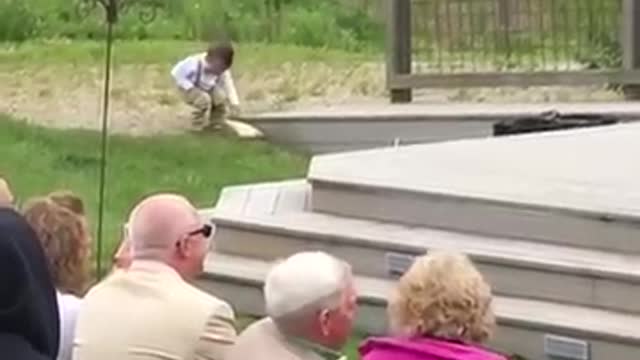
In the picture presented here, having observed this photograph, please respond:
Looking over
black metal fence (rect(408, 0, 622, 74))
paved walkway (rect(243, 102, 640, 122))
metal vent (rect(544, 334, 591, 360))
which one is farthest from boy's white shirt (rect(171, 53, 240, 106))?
metal vent (rect(544, 334, 591, 360))

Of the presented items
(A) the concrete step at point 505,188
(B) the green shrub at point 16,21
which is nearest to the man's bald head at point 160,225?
(A) the concrete step at point 505,188

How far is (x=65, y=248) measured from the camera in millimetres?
6074

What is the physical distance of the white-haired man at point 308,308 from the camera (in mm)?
5426

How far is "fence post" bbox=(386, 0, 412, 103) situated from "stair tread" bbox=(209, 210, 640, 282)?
6.45 m

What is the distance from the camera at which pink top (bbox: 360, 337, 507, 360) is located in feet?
17.4

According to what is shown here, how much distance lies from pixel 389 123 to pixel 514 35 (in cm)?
176

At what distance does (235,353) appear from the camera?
5.58m

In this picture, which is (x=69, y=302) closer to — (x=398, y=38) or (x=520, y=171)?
(x=520, y=171)

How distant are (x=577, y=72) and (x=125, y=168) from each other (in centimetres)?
389

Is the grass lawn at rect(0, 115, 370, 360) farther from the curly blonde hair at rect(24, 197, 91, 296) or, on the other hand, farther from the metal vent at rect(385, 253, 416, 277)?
the curly blonde hair at rect(24, 197, 91, 296)

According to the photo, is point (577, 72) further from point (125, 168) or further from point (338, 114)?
point (125, 168)

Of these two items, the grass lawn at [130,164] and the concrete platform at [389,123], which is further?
the concrete platform at [389,123]

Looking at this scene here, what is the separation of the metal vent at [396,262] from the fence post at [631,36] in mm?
6904

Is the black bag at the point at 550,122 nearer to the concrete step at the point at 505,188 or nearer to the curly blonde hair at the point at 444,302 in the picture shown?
the concrete step at the point at 505,188
